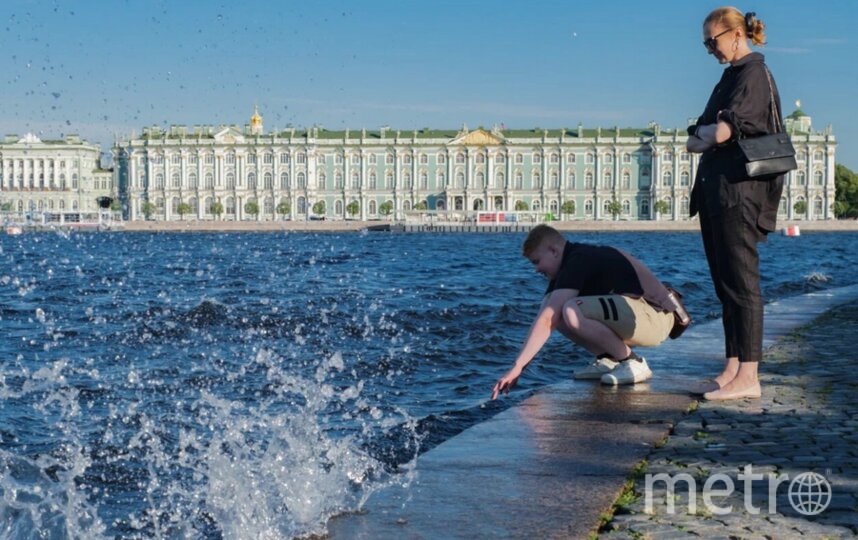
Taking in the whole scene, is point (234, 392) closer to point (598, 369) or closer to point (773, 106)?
point (598, 369)

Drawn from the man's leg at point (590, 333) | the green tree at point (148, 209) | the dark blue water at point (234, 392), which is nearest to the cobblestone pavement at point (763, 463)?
the man's leg at point (590, 333)

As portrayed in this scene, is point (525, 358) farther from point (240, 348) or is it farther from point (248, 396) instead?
point (240, 348)

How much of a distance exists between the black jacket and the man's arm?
2.05ft

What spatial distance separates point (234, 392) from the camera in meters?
6.02

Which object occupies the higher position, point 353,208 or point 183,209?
point 353,208

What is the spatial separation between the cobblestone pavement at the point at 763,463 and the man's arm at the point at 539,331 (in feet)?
1.76

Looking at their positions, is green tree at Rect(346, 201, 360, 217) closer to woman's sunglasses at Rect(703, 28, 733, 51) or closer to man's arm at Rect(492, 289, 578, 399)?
man's arm at Rect(492, 289, 578, 399)

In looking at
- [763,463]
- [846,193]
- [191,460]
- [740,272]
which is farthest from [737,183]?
[846,193]

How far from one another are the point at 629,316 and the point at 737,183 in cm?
77

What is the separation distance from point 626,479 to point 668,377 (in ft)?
6.14

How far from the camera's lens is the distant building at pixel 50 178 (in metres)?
92.8

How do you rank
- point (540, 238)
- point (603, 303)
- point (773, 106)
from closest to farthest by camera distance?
point (773, 106) < point (540, 238) < point (603, 303)

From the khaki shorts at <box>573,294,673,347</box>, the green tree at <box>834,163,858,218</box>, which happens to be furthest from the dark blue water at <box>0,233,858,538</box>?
the green tree at <box>834,163,858,218</box>

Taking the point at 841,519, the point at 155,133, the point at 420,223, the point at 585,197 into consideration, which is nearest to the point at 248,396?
the point at 841,519
